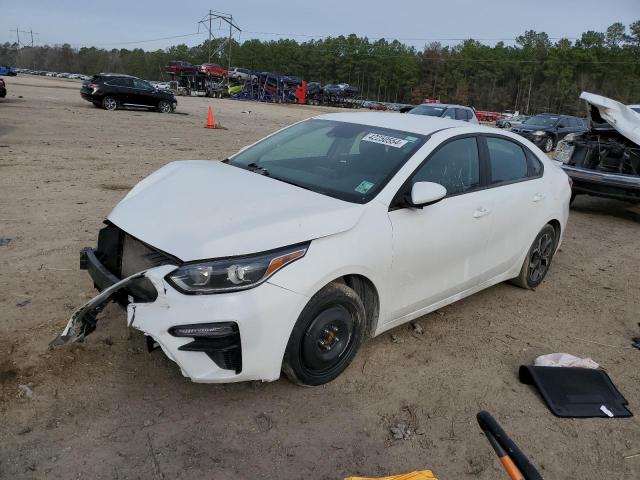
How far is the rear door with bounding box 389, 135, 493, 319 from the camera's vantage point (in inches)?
136

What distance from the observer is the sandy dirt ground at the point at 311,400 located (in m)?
2.63

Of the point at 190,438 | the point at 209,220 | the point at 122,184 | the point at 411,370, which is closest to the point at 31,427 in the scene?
the point at 190,438

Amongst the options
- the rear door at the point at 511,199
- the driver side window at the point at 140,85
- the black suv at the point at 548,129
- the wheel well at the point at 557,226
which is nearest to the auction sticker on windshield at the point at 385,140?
the rear door at the point at 511,199

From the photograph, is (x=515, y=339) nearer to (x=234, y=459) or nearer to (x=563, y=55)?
(x=234, y=459)

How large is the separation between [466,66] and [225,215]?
11155 cm

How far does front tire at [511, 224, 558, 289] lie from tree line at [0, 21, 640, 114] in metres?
85.0

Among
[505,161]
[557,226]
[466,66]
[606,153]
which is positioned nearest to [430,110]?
[606,153]

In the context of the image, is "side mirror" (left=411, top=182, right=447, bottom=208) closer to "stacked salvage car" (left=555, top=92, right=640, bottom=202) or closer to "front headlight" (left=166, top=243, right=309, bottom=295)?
"front headlight" (left=166, top=243, right=309, bottom=295)

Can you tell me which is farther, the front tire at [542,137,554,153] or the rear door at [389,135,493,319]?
the front tire at [542,137,554,153]

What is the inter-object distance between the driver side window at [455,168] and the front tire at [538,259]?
1301 millimetres

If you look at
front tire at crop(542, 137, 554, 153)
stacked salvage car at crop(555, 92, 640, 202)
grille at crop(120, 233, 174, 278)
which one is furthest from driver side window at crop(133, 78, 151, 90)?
grille at crop(120, 233, 174, 278)

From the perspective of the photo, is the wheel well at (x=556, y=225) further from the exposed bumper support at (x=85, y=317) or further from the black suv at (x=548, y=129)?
the black suv at (x=548, y=129)

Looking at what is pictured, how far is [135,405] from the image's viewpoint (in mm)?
2947

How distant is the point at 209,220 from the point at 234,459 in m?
1.29
